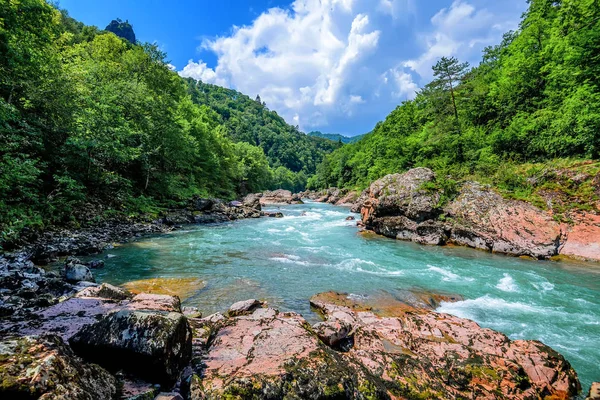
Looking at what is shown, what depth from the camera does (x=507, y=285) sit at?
10.9 metres

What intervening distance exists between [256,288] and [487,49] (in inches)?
2168

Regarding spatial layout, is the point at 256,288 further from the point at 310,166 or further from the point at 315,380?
the point at 310,166

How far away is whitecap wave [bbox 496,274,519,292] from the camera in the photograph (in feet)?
34.3

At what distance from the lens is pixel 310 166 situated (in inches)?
6649

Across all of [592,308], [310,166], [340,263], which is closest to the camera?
[592,308]

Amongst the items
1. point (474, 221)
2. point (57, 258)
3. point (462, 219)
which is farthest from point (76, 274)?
point (474, 221)

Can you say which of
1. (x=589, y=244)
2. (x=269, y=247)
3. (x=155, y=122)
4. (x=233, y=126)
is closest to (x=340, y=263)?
(x=269, y=247)

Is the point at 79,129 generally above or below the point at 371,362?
above

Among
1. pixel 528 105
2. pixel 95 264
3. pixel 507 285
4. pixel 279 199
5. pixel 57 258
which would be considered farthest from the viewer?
pixel 279 199

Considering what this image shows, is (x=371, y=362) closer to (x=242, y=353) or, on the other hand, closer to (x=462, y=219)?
(x=242, y=353)

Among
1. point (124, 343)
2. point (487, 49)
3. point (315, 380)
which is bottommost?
point (315, 380)

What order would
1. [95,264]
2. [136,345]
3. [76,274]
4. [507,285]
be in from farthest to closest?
[95,264]
[507,285]
[76,274]
[136,345]

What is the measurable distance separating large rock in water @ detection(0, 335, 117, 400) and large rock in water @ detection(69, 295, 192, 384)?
36cm

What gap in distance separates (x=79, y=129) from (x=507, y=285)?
2387 cm
